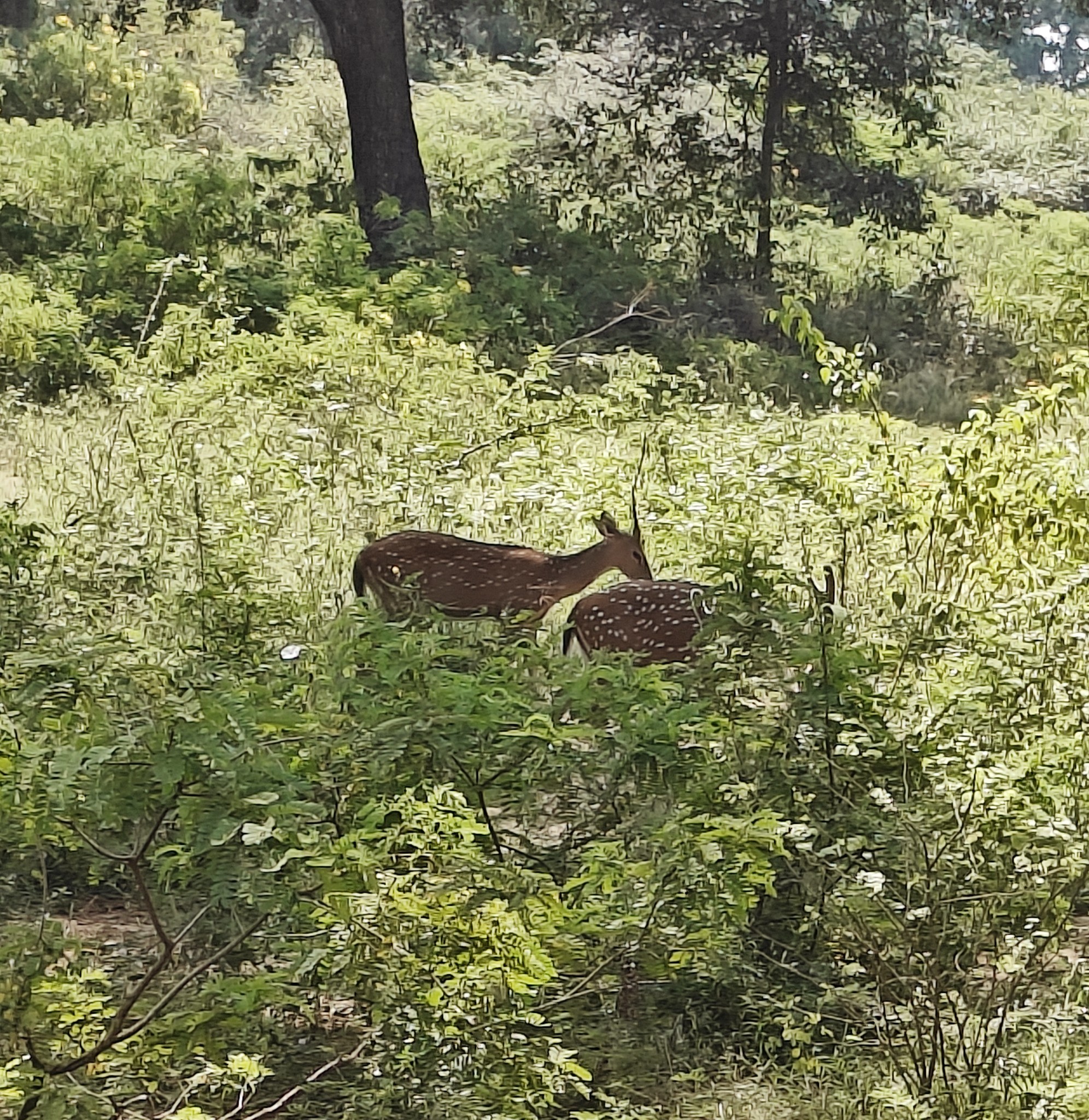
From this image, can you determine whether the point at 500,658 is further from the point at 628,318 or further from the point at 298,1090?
the point at 628,318

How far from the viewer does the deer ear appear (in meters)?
3.99

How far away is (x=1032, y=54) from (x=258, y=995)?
10.9 ft

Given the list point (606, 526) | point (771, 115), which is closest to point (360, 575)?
point (606, 526)

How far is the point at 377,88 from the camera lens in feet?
14.0

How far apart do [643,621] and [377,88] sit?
1.75m

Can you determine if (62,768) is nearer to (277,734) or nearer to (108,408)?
(277,734)

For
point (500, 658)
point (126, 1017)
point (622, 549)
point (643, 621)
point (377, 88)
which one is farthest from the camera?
point (377, 88)

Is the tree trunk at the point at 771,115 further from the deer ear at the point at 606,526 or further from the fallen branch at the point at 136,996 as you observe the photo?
the fallen branch at the point at 136,996

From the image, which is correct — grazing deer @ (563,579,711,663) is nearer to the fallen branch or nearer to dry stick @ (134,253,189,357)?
the fallen branch

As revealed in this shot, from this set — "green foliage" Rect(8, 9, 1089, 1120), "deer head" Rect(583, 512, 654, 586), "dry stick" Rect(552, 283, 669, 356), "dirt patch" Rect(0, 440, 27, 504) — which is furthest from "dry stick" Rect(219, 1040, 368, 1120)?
"dry stick" Rect(552, 283, 669, 356)

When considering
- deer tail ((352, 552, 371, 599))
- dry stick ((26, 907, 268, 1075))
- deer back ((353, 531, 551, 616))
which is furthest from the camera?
deer tail ((352, 552, 371, 599))

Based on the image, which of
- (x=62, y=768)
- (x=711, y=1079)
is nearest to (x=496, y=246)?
(x=62, y=768)

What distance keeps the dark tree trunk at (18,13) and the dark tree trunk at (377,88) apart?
0.82m

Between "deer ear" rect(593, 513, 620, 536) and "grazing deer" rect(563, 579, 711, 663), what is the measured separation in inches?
9.8
